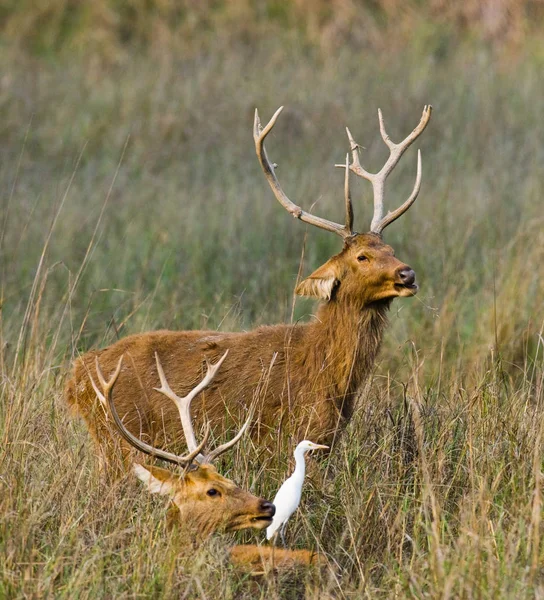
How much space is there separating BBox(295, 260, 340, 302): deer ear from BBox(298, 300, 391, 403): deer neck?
0.09m

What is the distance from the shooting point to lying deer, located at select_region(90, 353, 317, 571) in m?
4.76

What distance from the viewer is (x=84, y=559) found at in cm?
453

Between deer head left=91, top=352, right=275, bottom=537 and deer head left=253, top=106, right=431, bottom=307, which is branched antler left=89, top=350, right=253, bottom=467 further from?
deer head left=253, top=106, right=431, bottom=307

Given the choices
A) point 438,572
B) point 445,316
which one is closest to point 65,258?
point 445,316

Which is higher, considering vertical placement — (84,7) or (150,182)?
(84,7)

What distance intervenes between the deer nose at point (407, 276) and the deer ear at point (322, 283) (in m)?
0.43

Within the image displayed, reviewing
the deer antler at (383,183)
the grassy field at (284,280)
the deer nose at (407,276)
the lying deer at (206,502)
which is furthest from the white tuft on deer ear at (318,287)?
the lying deer at (206,502)

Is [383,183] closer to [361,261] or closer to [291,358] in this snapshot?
[361,261]

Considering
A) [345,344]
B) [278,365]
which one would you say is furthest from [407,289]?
[278,365]

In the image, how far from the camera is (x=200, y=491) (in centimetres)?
487

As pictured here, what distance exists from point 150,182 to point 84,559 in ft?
28.5

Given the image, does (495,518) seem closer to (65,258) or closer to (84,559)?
(84,559)

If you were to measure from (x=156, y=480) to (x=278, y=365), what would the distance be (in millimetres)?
1499

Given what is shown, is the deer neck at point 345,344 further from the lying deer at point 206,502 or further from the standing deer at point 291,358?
the lying deer at point 206,502
